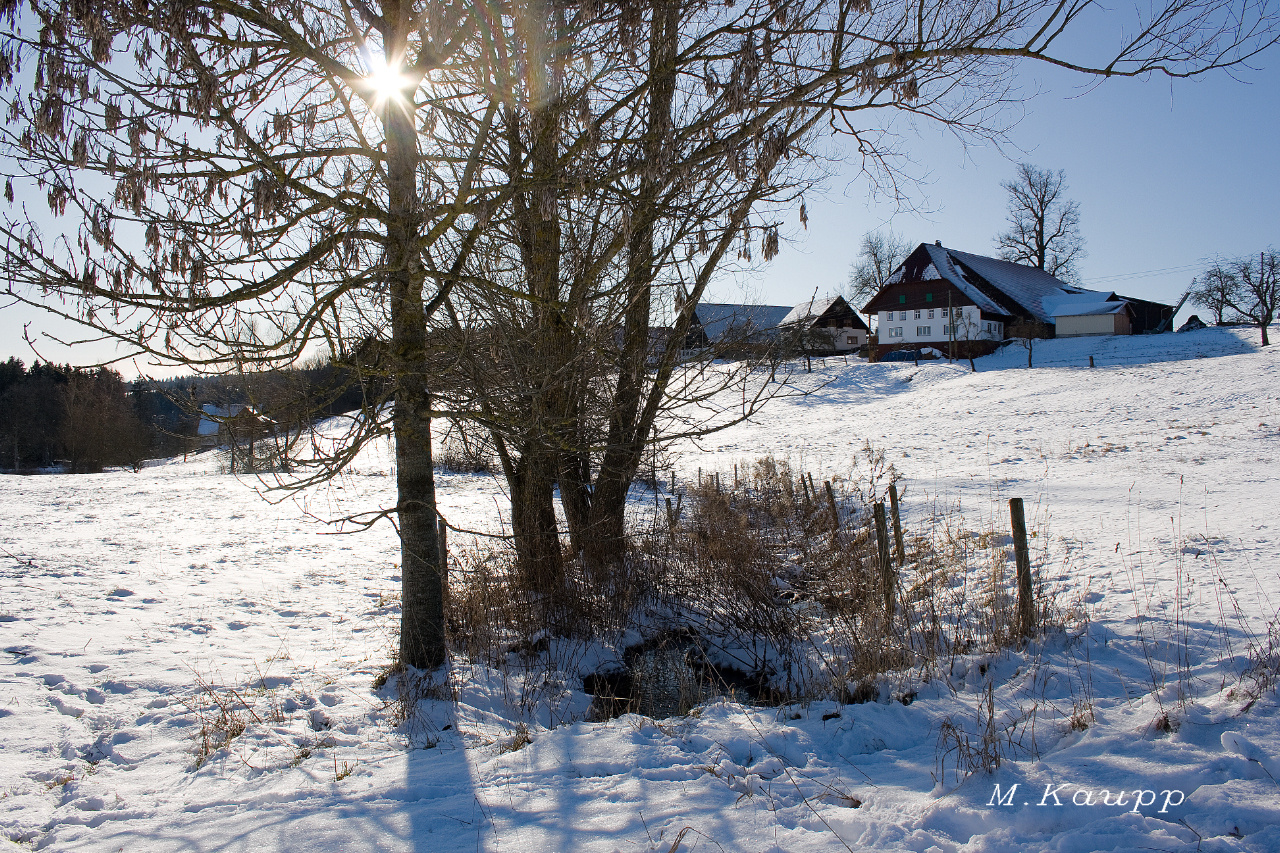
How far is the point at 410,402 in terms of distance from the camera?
16.1 feet

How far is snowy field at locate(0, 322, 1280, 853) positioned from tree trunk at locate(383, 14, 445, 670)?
1.72 ft

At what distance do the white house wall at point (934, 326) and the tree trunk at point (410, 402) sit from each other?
37585 millimetres

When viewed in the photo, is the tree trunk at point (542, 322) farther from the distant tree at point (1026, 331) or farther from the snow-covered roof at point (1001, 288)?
the snow-covered roof at point (1001, 288)

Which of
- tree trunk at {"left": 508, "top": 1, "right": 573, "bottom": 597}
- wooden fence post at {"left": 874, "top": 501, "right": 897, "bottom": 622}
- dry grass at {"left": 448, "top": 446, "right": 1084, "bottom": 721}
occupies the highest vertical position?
tree trunk at {"left": 508, "top": 1, "right": 573, "bottom": 597}

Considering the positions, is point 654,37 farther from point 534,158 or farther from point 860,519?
point 860,519

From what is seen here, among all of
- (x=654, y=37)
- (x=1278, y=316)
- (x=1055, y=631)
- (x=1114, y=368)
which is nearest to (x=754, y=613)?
(x=1055, y=631)

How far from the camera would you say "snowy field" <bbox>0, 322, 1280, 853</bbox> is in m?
2.96

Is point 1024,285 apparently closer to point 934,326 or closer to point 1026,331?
point 934,326

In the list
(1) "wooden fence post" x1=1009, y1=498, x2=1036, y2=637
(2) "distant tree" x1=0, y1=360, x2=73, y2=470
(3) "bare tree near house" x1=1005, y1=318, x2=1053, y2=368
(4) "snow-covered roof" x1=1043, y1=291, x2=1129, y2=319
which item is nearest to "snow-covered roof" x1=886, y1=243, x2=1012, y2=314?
Answer: (3) "bare tree near house" x1=1005, y1=318, x2=1053, y2=368

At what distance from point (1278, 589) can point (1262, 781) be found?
9.89 feet

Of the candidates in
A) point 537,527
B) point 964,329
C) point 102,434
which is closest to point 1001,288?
point 964,329

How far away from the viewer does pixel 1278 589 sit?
493 centimetres

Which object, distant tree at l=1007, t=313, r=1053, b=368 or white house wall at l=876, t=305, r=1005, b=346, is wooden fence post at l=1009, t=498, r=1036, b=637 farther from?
distant tree at l=1007, t=313, r=1053, b=368

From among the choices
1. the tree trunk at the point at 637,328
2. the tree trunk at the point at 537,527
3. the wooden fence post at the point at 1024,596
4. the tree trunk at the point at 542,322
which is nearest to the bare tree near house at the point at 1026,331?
the tree trunk at the point at 637,328
